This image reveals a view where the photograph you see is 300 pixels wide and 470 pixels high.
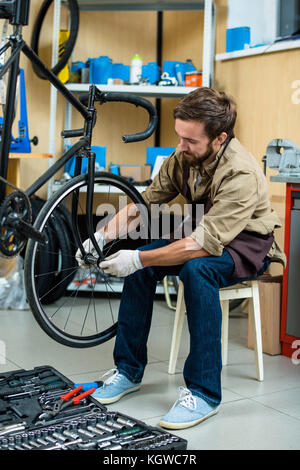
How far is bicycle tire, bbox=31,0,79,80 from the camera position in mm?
3184

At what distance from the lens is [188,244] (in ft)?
5.76

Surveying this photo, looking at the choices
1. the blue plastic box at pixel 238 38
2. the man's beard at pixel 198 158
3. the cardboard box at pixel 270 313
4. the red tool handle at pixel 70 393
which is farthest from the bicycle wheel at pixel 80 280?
the blue plastic box at pixel 238 38

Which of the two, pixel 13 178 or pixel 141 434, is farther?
pixel 13 178

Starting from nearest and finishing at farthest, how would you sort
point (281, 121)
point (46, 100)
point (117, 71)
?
point (281, 121) → point (117, 71) → point (46, 100)

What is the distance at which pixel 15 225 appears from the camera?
5.11 feet

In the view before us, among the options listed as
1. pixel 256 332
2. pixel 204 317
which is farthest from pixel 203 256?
pixel 256 332

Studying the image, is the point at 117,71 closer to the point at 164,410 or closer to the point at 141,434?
the point at 164,410

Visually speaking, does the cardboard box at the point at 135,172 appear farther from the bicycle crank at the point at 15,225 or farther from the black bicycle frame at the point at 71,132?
the bicycle crank at the point at 15,225

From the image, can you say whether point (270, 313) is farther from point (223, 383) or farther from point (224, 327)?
point (223, 383)

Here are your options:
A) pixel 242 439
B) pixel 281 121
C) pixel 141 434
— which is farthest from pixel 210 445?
pixel 281 121

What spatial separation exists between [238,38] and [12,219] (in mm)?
2145

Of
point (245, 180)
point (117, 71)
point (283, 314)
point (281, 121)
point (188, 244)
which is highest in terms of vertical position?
point (117, 71)

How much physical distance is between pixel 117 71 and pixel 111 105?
369 millimetres

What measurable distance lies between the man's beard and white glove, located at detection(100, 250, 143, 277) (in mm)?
360
